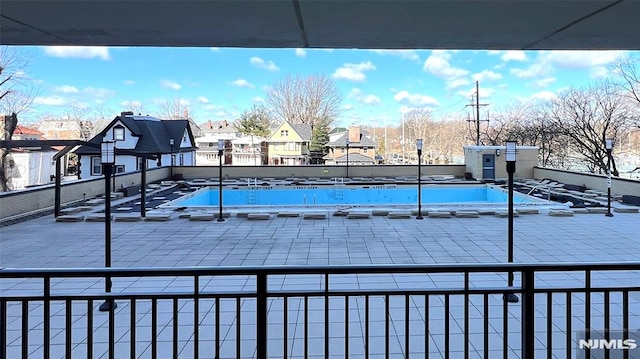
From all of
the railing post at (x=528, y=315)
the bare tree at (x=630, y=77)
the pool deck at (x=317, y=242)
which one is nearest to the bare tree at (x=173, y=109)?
the pool deck at (x=317, y=242)

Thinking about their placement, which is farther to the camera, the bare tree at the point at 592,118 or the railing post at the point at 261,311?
the bare tree at the point at 592,118

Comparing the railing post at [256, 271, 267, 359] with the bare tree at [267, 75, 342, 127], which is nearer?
the railing post at [256, 271, 267, 359]

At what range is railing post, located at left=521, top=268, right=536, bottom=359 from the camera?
1836 mm

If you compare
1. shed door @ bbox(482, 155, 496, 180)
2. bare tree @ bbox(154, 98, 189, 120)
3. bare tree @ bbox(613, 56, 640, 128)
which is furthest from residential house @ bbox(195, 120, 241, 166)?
bare tree @ bbox(613, 56, 640, 128)

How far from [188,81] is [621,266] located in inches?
1524

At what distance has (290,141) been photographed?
29.8 meters

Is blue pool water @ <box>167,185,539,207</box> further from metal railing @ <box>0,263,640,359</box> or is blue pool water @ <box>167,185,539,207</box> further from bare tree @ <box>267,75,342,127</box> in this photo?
bare tree @ <box>267,75,342,127</box>

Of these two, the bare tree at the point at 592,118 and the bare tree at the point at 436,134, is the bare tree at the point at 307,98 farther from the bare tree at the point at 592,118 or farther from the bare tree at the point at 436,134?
the bare tree at the point at 592,118

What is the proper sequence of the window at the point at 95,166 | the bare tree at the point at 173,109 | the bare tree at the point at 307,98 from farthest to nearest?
the bare tree at the point at 173,109 < the bare tree at the point at 307,98 < the window at the point at 95,166

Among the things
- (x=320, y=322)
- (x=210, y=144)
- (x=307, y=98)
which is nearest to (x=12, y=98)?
(x=307, y=98)

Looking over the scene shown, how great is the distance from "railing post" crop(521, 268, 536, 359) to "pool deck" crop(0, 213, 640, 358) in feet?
9.18

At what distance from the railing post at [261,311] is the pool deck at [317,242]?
2.89m

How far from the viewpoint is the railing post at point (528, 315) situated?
1836 mm

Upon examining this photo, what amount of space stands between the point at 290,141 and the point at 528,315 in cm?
2819
